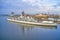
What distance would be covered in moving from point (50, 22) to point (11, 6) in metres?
0.69

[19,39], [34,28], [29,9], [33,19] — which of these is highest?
[29,9]

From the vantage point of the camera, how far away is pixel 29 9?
7.92 feet

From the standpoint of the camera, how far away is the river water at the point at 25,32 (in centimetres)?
234

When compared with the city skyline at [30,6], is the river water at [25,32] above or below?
below

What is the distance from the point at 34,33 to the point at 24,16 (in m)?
0.32

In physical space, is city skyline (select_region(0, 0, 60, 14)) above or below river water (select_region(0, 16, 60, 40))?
above

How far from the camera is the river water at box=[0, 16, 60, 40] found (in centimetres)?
234

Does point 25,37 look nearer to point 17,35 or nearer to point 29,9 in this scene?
→ point 17,35

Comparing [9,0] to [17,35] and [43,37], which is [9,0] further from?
[43,37]

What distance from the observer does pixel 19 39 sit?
2.37 m

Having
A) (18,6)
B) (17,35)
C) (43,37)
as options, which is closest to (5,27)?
(17,35)

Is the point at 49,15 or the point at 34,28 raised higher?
the point at 49,15

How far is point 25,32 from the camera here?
2.38 m

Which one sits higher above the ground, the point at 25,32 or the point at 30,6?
the point at 30,6
